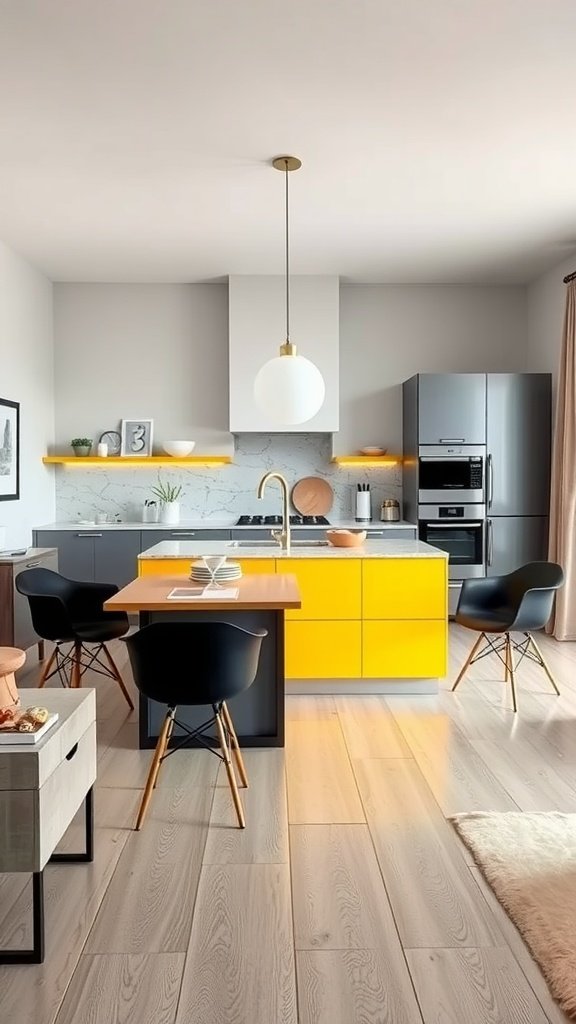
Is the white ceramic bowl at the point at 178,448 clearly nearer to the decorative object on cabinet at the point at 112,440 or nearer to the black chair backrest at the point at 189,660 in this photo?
the decorative object on cabinet at the point at 112,440

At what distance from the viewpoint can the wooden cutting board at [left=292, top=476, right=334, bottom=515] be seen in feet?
21.9

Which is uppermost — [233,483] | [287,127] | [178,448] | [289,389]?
[287,127]

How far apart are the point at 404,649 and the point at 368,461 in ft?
8.54

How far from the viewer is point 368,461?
257 inches

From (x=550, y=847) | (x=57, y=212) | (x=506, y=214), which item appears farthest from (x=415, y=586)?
(x=57, y=212)

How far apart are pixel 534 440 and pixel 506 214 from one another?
6.26ft

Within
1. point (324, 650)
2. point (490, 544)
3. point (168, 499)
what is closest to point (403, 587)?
point (324, 650)

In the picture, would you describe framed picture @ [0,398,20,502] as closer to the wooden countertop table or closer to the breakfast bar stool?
the wooden countertop table

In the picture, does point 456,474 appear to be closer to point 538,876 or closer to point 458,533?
point 458,533

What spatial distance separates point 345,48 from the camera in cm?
296

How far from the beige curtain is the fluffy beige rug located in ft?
10.1

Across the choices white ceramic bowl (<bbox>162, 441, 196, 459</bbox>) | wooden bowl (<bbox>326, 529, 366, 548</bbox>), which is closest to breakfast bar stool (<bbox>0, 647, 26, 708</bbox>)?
wooden bowl (<bbox>326, 529, 366, 548</bbox>)

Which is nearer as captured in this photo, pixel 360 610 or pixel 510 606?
pixel 360 610

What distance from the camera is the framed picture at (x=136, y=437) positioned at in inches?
257
